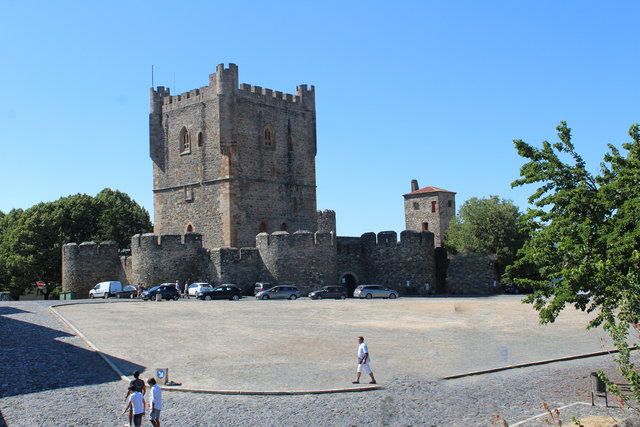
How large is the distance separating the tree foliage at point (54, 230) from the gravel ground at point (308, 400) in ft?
115

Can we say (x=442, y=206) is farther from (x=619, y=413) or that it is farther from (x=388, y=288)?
(x=619, y=413)

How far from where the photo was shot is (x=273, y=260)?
3884cm

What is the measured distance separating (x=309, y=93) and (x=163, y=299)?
22.5 metres

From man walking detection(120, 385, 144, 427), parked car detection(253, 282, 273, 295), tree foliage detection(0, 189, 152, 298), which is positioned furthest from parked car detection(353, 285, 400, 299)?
man walking detection(120, 385, 144, 427)

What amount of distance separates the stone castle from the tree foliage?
6.85m

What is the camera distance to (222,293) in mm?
35062

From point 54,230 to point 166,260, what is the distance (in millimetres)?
16759

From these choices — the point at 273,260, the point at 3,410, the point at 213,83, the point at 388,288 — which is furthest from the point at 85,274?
the point at 3,410

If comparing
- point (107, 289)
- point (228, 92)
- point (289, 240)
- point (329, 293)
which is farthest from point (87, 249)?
point (329, 293)

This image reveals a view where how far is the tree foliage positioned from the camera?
48.1 metres

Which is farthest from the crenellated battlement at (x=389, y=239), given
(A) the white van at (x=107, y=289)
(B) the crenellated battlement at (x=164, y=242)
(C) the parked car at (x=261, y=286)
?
(A) the white van at (x=107, y=289)

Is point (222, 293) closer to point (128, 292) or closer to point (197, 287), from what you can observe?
point (197, 287)

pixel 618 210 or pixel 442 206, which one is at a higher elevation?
pixel 442 206

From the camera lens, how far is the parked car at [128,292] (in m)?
37.2
